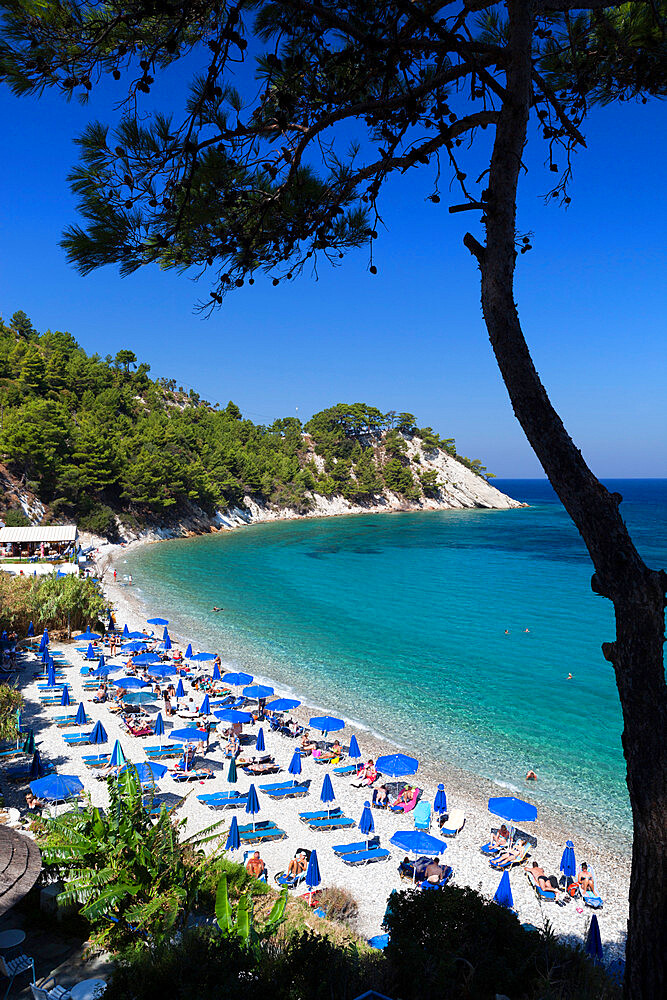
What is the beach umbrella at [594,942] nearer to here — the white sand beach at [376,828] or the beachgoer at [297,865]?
the white sand beach at [376,828]

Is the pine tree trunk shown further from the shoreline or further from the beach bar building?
the beach bar building

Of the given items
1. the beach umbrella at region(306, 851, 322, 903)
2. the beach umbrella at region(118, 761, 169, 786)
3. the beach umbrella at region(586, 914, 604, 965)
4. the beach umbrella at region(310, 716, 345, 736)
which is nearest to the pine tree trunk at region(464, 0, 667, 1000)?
the beach umbrella at region(586, 914, 604, 965)

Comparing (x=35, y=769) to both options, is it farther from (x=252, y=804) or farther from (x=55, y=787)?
(x=252, y=804)

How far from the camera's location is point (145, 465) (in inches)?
2501

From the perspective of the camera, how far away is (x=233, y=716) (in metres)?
19.2

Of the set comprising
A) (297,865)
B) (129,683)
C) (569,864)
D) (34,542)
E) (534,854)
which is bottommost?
(534,854)

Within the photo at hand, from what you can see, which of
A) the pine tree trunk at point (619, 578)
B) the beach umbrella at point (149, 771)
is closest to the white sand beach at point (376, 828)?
the beach umbrella at point (149, 771)

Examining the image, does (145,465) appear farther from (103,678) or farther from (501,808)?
(501,808)

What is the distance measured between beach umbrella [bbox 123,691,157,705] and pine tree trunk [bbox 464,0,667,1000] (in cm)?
1939

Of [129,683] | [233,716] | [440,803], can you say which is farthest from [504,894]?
[129,683]

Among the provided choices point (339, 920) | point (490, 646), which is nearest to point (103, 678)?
point (339, 920)

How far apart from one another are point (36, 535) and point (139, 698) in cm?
2348

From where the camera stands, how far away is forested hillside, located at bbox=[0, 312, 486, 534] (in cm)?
5553

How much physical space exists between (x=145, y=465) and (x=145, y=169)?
61.4 m
